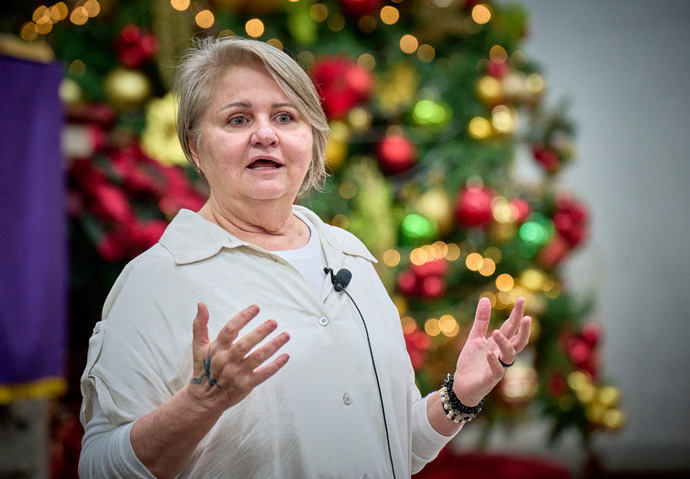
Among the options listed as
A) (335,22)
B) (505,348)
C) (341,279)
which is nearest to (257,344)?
(341,279)

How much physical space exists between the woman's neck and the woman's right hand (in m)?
0.29

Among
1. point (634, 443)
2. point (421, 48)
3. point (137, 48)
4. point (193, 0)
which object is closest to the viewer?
point (137, 48)

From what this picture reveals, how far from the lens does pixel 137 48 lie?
253cm

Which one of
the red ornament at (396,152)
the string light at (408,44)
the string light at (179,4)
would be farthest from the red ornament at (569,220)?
the string light at (179,4)

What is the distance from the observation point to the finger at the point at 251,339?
91cm

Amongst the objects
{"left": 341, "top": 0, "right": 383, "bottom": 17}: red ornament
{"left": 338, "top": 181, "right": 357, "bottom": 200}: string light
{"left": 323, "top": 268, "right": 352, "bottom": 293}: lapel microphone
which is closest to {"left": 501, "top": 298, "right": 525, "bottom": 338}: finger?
{"left": 323, "top": 268, "right": 352, "bottom": 293}: lapel microphone

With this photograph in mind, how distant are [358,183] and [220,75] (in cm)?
166

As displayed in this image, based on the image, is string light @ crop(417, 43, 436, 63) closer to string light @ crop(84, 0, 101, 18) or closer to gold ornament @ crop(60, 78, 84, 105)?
string light @ crop(84, 0, 101, 18)

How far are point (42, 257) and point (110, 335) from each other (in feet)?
4.27

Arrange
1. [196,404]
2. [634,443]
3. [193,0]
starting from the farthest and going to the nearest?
1. [634,443]
2. [193,0]
3. [196,404]

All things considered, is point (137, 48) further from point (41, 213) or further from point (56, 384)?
point (56, 384)

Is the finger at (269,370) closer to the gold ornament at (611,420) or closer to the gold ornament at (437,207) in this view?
the gold ornament at (437,207)

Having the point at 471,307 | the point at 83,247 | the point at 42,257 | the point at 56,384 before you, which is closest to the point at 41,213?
the point at 42,257

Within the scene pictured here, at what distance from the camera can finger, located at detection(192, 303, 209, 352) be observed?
94cm
